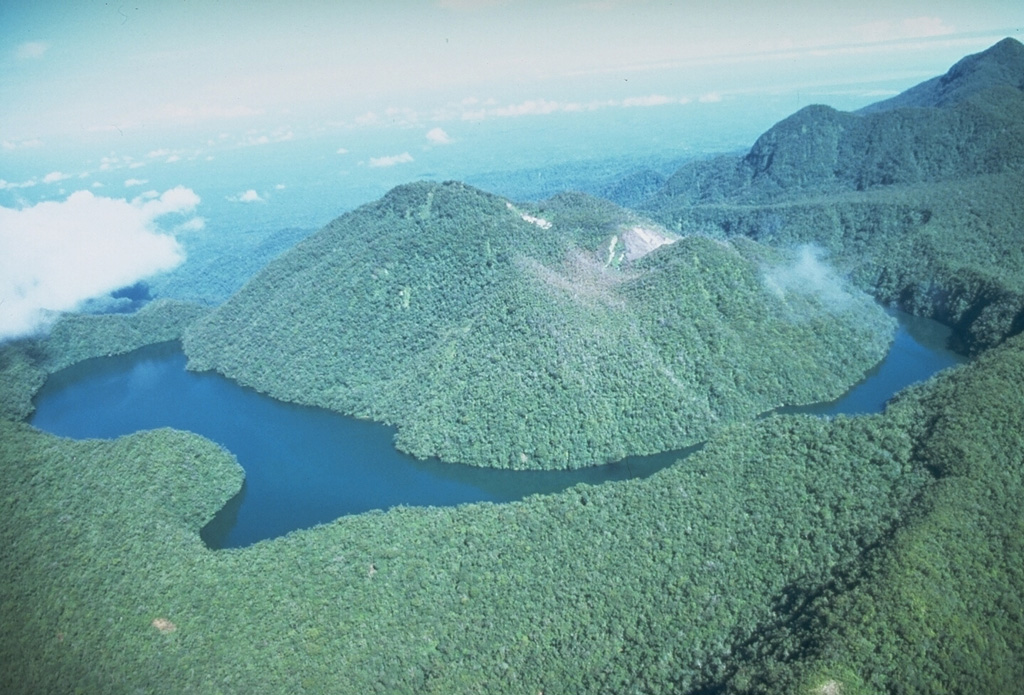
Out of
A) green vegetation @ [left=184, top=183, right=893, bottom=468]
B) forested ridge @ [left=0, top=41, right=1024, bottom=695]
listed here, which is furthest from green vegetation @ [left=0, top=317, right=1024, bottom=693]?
green vegetation @ [left=184, top=183, right=893, bottom=468]

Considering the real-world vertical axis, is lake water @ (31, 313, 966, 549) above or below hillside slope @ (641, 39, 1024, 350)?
below

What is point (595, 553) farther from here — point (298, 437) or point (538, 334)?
point (298, 437)

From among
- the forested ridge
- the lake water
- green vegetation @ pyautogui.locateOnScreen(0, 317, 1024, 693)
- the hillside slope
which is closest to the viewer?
green vegetation @ pyautogui.locateOnScreen(0, 317, 1024, 693)

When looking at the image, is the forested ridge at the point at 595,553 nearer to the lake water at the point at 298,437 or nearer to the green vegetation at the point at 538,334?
the green vegetation at the point at 538,334

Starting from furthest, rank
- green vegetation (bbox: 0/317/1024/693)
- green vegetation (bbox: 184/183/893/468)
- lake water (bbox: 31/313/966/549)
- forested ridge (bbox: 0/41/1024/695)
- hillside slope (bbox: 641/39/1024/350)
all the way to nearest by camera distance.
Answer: hillside slope (bbox: 641/39/1024/350), green vegetation (bbox: 184/183/893/468), lake water (bbox: 31/313/966/549), forested ridge (bbox: 0/41/1024/695), green vegetation (bbox: 0/317/1024/693)

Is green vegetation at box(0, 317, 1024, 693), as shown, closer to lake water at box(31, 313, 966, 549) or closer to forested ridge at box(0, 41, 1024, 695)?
forested ridge at box(0, 41, 1024, 695)

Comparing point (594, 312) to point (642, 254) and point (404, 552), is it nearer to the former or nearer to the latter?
point (642, 254)

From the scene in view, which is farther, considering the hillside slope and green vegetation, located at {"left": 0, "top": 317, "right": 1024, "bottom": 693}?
the hillside slope

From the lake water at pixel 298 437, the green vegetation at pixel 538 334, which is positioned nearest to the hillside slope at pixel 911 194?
the lake water at pixel 298 437
